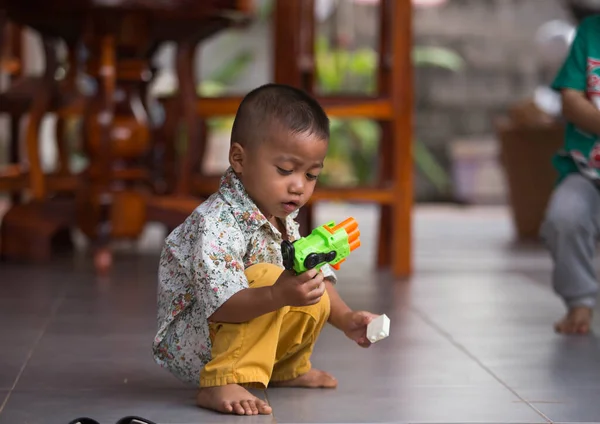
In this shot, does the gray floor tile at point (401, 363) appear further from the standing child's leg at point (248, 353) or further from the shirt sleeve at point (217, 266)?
the shirt sleeve at point (217, 266)

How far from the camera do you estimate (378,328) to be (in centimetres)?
173

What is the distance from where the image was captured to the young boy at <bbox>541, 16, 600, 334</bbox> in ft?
8.66

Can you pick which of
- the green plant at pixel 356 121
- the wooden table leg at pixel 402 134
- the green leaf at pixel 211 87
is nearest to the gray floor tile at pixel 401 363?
the wooden table leg at pixel 402 134

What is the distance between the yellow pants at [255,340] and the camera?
5.85ft

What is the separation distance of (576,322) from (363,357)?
65cm

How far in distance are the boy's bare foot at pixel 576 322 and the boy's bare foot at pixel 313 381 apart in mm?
872

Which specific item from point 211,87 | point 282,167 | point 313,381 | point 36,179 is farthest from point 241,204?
point 211,87

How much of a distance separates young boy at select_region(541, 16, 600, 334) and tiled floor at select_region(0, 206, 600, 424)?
4.4 inches

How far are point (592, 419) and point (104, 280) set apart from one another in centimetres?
208

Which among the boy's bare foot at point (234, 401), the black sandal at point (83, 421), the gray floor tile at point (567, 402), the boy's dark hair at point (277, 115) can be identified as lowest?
the gray floor tile at point (567, 402)

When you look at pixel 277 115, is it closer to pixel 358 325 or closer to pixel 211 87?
pixel 358 325

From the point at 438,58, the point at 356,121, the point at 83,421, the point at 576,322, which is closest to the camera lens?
the point at 83,421

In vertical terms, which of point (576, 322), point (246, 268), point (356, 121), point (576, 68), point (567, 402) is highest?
point (576, 68)

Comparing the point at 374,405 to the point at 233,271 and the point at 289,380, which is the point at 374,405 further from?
the point at 233,271
